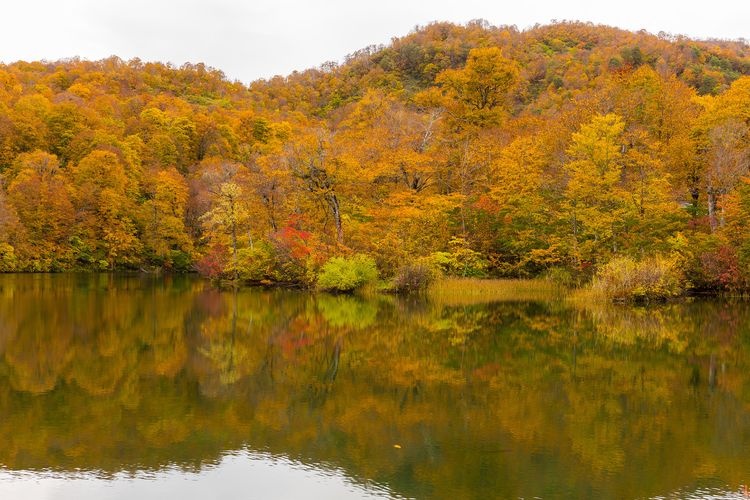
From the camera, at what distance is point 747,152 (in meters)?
31.3

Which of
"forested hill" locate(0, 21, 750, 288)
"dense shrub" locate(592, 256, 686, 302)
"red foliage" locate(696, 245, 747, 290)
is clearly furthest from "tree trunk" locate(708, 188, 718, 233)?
"dense shrub" locate(592, 256, 686, 302)

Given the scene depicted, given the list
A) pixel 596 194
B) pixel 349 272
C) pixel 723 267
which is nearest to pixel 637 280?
pixel 723 267

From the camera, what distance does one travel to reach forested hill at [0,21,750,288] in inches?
1216

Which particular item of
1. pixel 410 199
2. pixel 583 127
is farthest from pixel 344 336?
pixel 583 127

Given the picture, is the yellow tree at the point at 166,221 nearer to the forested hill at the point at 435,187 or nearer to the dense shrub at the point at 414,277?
the forested hill at the point at 435,187

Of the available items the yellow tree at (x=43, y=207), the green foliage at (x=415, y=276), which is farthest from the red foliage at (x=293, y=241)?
the yellow tree at (x=43, y=207)

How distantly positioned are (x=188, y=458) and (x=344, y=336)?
9.11 meters

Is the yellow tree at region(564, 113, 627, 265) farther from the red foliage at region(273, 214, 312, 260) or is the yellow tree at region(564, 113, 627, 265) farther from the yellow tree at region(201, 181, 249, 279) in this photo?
the yellow tree at region(201, 181, 249, 279)

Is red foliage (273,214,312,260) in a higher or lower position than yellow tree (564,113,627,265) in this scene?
lower

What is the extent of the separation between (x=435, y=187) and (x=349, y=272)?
28.0 ft

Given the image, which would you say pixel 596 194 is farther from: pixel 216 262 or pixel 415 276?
pixel 216 262

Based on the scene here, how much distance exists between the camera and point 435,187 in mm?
35562

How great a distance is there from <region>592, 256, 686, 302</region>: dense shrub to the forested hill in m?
2.03

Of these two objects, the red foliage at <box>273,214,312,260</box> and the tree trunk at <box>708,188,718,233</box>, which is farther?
the red foliage at <box>273,214,312,260</box>
